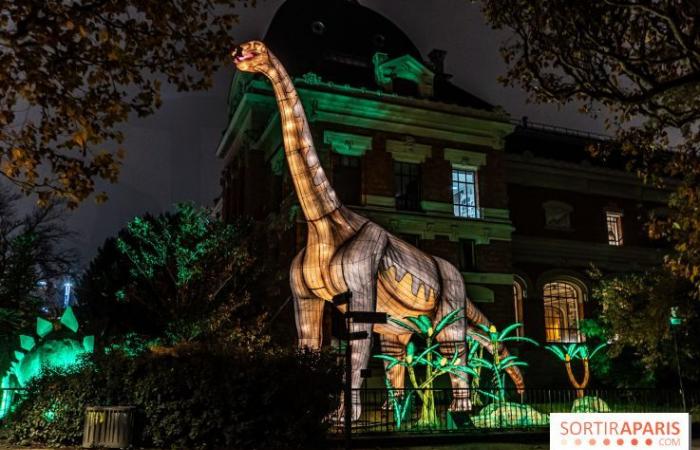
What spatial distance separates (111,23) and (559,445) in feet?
24.7

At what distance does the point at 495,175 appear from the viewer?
29125 millimetres

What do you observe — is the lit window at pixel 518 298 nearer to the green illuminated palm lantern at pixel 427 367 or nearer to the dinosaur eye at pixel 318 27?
the dinosaur eye at pixel 318 27

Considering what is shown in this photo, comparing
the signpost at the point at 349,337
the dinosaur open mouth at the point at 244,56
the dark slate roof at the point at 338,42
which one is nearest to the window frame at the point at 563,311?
the dark slate roof at the point at 338,42

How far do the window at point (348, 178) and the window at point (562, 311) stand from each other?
990 centimetres

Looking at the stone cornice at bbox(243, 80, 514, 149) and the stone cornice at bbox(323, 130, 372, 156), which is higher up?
the stone cornice at bbox(243, 80, 514, 149)

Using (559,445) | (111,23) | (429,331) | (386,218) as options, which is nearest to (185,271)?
(386,218)

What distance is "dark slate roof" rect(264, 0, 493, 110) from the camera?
29578 millimetres

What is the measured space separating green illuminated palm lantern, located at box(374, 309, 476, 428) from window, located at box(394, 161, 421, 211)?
42.0 ft

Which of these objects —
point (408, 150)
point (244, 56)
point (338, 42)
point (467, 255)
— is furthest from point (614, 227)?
point (244, 56)

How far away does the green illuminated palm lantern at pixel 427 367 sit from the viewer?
13295mm

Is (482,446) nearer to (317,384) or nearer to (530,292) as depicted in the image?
(317,384)

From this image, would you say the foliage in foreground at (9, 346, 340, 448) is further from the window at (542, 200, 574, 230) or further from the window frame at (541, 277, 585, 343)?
the window at (542, 200, 574, 230)

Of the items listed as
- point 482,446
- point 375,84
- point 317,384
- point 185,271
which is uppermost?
point 375,84

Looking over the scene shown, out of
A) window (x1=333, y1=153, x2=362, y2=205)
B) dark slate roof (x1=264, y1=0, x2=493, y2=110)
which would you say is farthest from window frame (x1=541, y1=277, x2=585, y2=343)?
window (x1=333, y1=153, x2=362, y2=205)
